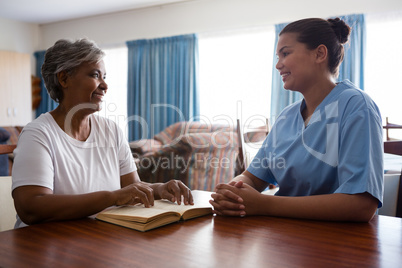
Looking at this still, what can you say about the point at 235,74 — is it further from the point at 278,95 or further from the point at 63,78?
the point at 63,78

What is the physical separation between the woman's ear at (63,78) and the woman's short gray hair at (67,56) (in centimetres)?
1

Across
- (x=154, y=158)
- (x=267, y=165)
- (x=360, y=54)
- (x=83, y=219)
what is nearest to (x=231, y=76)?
(x=360, y=54)

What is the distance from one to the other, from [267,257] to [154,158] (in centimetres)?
286

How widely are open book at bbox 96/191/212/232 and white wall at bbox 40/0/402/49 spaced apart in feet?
14.5

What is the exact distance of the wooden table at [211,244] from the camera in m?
0.78

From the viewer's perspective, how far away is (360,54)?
15.4 ft

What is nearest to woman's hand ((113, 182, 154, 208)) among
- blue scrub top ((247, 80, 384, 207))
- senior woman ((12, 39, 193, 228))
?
senior woman ((12, 39, 193, 228))

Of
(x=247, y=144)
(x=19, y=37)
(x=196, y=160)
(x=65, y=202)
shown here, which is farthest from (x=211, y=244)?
(x=19, y=37)

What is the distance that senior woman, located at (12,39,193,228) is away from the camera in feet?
3.84

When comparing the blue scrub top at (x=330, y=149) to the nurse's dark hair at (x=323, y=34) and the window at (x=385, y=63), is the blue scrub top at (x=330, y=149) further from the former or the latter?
the window at (x=385, y=63)

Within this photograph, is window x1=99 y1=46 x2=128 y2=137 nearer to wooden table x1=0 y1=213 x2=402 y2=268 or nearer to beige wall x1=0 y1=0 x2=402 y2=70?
beige wall x1=0 y1=0 x2=402 y2=70

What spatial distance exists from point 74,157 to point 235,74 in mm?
4508

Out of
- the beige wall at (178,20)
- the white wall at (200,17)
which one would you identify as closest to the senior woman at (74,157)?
the beige wall at (178,20)

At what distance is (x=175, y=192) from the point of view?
1.33 m
